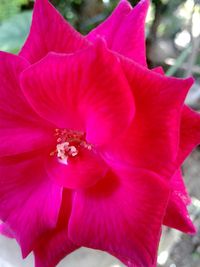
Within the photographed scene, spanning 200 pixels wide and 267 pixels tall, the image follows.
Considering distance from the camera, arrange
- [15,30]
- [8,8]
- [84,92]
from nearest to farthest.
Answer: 1. [84,92]
2. [15,30]
3. [8,8]

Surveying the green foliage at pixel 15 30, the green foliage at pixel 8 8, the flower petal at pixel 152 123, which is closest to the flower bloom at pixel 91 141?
the flower petal at pixel 152 123

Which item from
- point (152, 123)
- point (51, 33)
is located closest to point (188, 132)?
point (152, 123)

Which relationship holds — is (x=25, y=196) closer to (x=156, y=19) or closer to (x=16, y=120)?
(x=16, y=120)

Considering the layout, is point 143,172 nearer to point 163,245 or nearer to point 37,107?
point 37,107

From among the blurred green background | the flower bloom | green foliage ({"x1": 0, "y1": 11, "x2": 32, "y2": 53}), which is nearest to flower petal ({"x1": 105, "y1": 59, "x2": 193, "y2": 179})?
the flower bloom

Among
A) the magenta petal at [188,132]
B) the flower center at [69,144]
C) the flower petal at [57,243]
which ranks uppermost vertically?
the flower center at [69,144]

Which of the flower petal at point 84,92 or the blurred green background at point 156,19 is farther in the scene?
the blurred green background at point 156,19

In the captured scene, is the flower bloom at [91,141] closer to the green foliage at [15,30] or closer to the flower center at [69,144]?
the flower center at [69,144]
